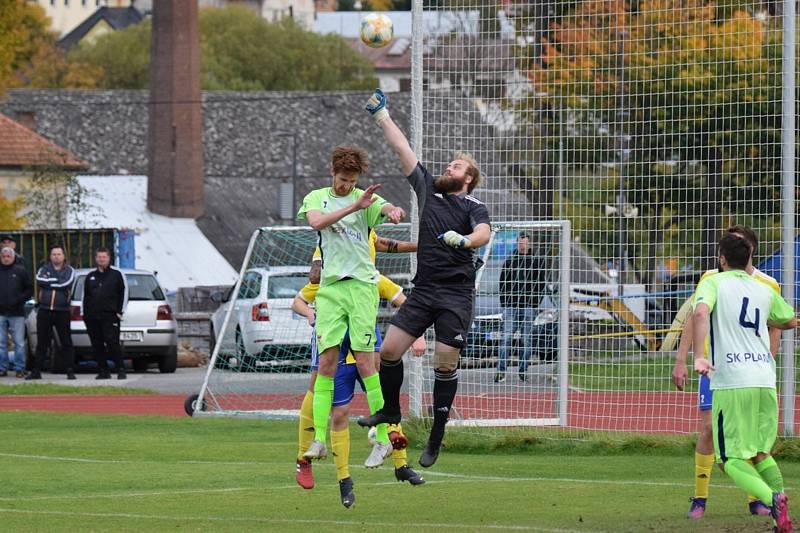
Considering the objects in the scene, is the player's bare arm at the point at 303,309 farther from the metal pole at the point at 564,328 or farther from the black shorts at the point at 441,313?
the metal pole at the point at 564,328

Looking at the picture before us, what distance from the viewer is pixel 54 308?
25.2 meters

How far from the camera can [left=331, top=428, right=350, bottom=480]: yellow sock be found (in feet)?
32.7

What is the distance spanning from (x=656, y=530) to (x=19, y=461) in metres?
6.68

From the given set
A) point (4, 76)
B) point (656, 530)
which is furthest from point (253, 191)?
point (656, 530)

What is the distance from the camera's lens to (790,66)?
14281mm

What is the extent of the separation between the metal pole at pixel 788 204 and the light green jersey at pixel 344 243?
5538mm

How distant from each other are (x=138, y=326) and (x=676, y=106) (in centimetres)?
1440

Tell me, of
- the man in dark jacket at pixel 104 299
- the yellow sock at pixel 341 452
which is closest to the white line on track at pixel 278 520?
the yellow sock at pixel 341 452

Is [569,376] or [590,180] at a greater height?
[590,180]

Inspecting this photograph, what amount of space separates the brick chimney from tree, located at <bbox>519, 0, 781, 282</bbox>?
134 feet

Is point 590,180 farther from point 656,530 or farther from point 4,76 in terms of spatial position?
point 4,76

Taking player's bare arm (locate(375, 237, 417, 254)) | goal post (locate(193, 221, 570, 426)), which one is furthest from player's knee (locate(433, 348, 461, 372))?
goal post (locate(193, 221, 570, 426))

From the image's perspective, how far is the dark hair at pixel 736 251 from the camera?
29.8 ft

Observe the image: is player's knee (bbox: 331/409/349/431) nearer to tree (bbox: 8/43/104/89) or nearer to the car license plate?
the car license plate
